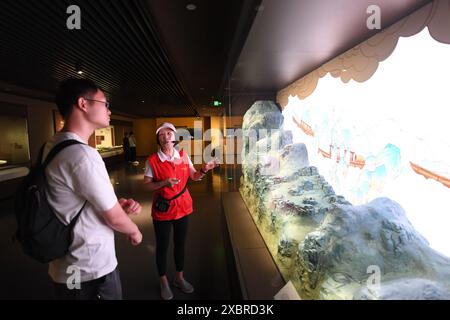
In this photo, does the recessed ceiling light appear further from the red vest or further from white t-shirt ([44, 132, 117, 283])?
white t-shirt ([44, 132, 117, 283])

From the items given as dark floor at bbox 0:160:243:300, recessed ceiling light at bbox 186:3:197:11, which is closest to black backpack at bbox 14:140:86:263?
dark floor at bbox 0:160:243:300

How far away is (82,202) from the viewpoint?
1.05m

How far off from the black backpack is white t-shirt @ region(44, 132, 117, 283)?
23 mm

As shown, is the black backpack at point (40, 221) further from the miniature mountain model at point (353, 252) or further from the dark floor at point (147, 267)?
the dark floor at point (147, 267)

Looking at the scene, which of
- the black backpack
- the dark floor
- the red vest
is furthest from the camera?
the dark floor

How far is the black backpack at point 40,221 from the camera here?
0.97 metres

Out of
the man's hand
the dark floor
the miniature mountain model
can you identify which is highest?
the man's hand

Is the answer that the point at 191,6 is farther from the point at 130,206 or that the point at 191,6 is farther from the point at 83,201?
the point at 83,201

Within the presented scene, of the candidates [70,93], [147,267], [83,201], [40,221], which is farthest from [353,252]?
[147,267]

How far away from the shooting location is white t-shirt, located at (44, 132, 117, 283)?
99cm

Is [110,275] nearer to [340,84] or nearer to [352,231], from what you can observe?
[352,231]

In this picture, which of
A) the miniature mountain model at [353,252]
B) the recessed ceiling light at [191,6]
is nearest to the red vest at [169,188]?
the miniature mountain model at [353,252]

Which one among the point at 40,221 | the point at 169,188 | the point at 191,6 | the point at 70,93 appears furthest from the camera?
the point at 191,6

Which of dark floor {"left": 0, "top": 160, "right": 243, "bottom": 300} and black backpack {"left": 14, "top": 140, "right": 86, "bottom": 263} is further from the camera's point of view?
dark floor {"left": 0, "top": 160, "right": 243, "bottom": 300}
